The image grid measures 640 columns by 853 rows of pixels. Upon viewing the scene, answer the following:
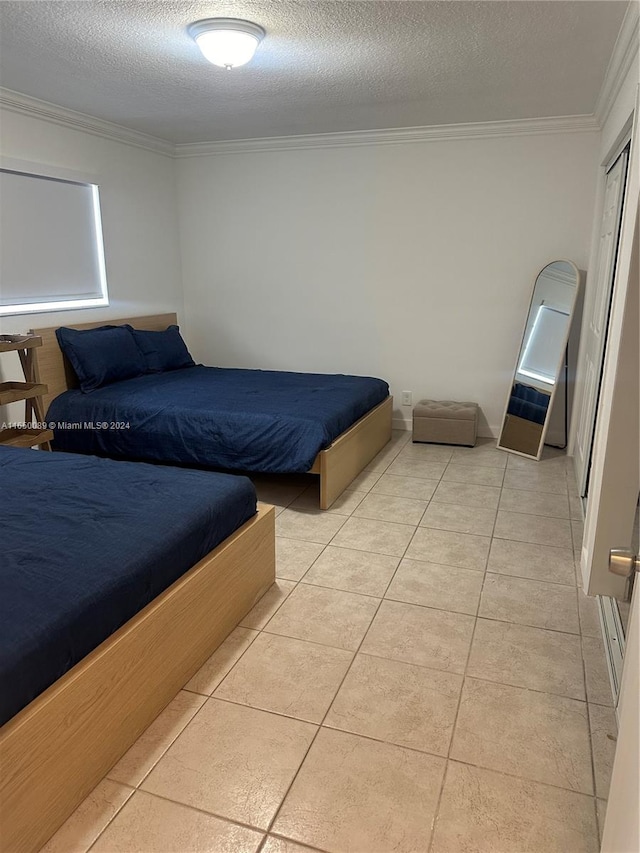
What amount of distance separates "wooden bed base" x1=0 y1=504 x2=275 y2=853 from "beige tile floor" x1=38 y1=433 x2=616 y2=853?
0.06 m

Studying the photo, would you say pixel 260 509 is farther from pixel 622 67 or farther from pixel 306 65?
pixel 622 67

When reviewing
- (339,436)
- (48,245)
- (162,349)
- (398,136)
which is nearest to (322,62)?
(398,136)

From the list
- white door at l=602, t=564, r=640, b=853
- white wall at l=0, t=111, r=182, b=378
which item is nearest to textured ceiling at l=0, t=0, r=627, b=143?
white wall at l=0, t=111, r=182, b=378

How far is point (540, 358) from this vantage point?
183 inches

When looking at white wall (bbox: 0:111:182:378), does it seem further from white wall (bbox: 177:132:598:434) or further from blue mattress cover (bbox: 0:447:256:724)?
blue mattress cover (bbox: 0:447:256:724)

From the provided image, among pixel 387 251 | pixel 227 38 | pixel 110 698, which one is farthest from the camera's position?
pixel 387 251

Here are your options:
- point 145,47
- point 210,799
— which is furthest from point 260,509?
point 145,47

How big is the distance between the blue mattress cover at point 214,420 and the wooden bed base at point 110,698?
1.14 m

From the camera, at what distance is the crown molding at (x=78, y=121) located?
376 centimetres

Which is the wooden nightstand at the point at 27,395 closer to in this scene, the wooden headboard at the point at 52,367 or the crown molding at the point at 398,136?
the wooden headboard at the point at 52,367

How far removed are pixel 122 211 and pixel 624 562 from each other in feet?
15.5

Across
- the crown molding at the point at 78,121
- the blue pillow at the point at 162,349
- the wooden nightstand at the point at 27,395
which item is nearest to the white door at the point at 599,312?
the blue pillow at the point at 162,349

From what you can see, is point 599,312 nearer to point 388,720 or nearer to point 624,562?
point 388,720

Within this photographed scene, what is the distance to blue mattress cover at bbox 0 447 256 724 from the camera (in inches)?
60.9
